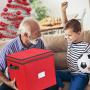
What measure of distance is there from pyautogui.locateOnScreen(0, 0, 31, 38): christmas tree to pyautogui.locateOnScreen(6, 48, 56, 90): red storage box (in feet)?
3.07

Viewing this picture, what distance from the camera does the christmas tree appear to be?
2.94m

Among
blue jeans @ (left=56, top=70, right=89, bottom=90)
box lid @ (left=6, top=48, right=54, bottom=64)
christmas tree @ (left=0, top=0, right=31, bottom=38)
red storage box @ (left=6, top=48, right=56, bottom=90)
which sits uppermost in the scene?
christmas tree @ (left=0, top=0, right=31, bottom=38)

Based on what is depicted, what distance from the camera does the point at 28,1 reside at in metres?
2.97

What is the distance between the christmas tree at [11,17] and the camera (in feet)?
9.65

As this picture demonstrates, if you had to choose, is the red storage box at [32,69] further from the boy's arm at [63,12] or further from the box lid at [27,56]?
the boy's arm at [63,12]

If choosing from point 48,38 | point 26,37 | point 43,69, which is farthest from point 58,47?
point 43,69

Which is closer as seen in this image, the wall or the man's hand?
the man's hand

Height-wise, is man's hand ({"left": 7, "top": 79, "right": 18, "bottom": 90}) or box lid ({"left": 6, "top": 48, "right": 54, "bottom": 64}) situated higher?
box lid ({"left": 6, "top": 48, "right": 54, "bottom": 64})

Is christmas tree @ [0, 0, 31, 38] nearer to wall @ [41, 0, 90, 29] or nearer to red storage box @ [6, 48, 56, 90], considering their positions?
wall @ [41, 0, 90, 29]

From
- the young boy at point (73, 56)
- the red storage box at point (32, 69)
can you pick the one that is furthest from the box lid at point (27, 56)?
the young boy at point (73, 56)

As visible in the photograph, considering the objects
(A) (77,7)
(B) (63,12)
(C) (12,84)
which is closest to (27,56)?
(C) (12,84)

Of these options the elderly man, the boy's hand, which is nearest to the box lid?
the elderly man

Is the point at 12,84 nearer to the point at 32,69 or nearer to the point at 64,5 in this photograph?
the point at 32,69

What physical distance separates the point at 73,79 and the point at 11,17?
1.13 m
